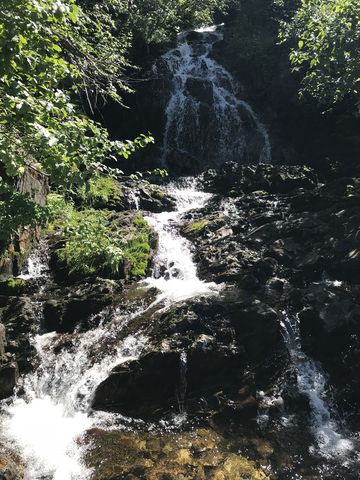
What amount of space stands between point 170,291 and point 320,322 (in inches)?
152

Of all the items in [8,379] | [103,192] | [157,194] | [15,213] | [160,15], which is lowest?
[8,379]

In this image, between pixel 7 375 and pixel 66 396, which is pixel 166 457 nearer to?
pixel 66 396

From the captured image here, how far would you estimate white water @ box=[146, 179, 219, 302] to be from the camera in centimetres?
1058

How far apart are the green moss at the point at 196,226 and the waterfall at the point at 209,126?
9.85m

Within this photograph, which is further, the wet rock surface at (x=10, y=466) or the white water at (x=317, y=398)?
the white water at (x=317, y=398)

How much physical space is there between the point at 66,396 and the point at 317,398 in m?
4.67

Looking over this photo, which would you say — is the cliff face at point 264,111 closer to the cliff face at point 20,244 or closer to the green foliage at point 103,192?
the green foliage at point 103,192

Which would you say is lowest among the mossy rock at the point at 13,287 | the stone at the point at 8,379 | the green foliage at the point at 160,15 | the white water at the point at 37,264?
the stone at the point at 8,379

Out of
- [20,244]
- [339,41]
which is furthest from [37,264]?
[339,41]

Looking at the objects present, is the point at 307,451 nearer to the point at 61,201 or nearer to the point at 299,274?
the point at 299,274

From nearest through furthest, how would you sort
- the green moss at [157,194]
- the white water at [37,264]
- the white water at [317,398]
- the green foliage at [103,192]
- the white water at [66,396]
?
the white water at [66,396] < the white water at [317,398] < the white water at [37,264] < the green foliage at [103,192] < the green moss at [157,194]

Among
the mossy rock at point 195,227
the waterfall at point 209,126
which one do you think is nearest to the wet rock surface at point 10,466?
the mossy rock at point 195,227

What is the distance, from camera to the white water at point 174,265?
416 inches

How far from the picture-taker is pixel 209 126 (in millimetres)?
25047
